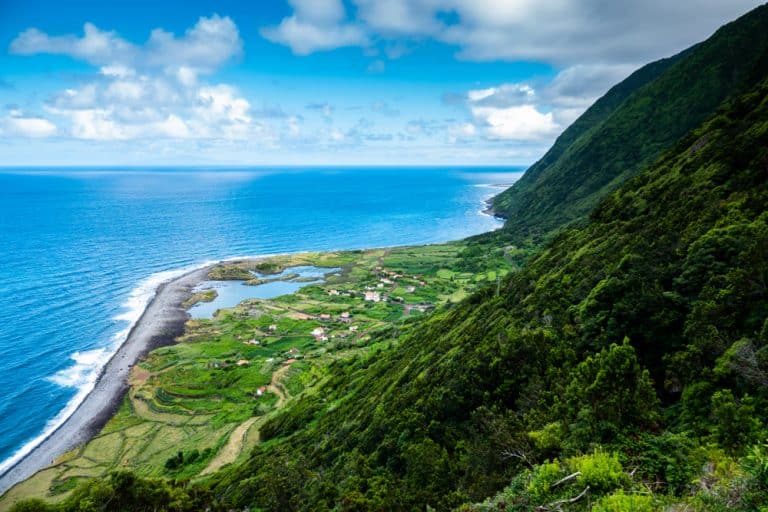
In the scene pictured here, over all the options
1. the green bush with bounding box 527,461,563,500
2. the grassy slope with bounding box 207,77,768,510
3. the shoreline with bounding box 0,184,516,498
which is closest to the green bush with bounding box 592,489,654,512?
the grassy slope with bounding box 207,77,768,510

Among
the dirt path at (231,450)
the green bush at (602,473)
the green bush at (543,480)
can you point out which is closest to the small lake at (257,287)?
the dirt path at (231,450)

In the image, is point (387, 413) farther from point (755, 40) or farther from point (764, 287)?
point (755, 40)

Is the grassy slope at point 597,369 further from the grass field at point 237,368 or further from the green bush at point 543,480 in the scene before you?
the grass field at point 237,368

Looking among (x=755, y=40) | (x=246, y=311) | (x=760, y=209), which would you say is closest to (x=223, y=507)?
(x=760, y=209)

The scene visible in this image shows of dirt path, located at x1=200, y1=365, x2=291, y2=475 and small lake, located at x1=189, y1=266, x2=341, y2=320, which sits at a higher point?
small lake, located at x1=189, y1=266, x2=341, y2=320

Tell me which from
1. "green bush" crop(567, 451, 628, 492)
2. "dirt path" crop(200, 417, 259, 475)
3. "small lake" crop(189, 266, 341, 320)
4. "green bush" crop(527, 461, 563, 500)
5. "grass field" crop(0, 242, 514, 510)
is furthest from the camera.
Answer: "small lake" crop(189, 266, 341, 320)

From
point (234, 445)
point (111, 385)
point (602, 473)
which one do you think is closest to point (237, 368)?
point (111, 385)

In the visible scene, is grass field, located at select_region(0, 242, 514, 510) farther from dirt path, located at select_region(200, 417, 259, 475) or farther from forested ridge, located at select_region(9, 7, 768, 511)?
forested ridge, located at select_region(9, 7, 768, 511)
